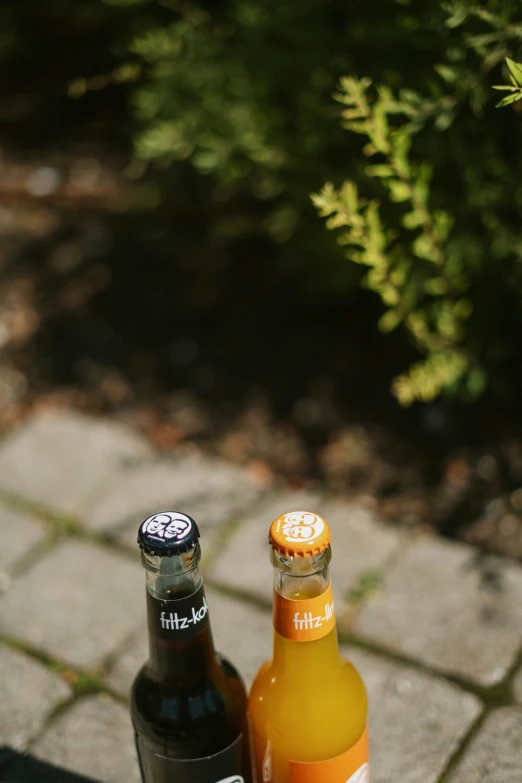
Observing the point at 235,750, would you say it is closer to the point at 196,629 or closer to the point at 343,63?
the point at 196,629

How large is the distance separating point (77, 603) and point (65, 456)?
797 mm

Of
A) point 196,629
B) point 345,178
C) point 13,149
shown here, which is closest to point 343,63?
point 345,178

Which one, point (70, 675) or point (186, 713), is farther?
point (70, 675)

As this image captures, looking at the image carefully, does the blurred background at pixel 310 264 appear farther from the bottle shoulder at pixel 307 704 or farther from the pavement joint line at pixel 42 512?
the bottle shoulder at pixel 307 704

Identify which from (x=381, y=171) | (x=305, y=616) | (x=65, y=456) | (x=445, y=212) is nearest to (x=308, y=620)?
(x=305, y=616)

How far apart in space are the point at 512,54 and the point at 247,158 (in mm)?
1541

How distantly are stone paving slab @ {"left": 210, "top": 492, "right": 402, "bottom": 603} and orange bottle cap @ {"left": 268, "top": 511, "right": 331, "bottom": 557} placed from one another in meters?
1.25

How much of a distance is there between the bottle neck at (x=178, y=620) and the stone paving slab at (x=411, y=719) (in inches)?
29.4

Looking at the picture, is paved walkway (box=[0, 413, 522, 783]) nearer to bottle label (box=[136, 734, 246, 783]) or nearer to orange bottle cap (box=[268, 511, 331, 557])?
bottle label (box=[136, 734, 246, 783])

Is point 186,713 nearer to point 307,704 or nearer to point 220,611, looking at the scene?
point 307,704

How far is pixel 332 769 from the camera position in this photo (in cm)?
168

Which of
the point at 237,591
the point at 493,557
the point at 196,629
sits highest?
the point at 196,629

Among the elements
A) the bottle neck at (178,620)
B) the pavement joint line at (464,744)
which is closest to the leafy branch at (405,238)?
the pavement joint line at (464,744)

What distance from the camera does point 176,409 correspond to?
3.65 m
